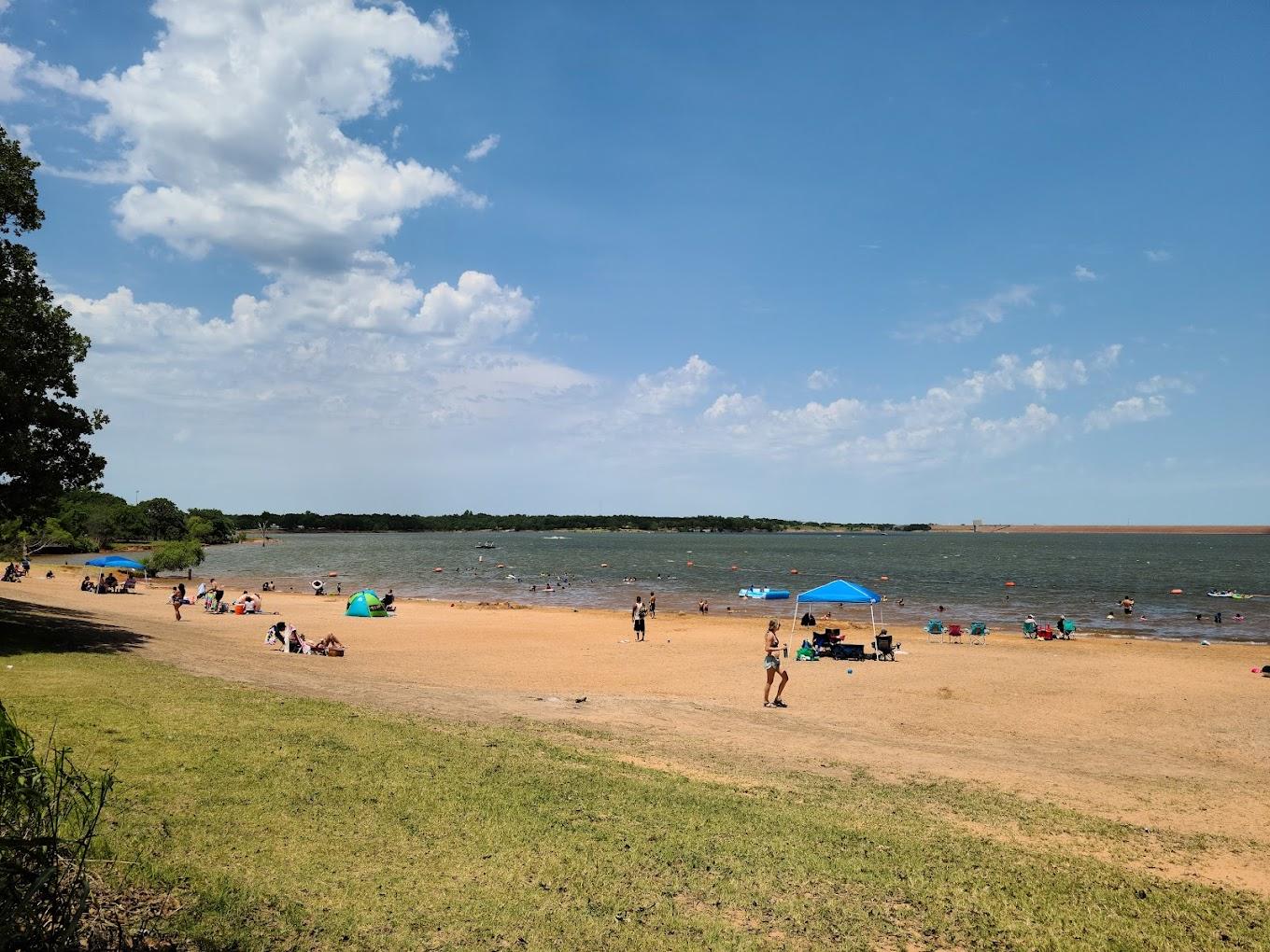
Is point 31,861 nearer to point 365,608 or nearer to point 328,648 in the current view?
point 328,648

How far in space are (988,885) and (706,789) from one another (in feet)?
12.3

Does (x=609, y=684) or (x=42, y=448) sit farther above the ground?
(x=42, y=448)

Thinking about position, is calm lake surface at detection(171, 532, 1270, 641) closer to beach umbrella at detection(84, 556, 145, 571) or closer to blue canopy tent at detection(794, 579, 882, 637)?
beach umbrella at detection(84, 556, 145, 571)

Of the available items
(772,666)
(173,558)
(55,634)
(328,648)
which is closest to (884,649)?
(772,666)

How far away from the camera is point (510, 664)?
24.9 meters

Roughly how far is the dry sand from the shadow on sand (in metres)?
0.69

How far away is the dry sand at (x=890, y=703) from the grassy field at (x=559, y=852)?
1.71 meters

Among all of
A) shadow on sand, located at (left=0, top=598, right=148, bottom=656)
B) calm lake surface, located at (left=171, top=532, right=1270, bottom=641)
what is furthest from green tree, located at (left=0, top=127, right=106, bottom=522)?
calm lake surface, located at (left=171, top=532, right=1270, bottom=641)

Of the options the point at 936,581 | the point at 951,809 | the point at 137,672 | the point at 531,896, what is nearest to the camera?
the point at 531,896

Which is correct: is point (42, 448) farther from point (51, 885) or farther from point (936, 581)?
point (936, 581)

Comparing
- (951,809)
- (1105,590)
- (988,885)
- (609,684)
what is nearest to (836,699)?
(609,684)

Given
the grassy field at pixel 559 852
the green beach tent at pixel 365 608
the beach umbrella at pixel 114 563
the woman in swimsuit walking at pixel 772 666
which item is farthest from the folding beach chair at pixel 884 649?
the beach umbrella at pixel 114 563

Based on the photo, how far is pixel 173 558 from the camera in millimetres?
63812

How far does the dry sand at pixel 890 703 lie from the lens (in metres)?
11.9
